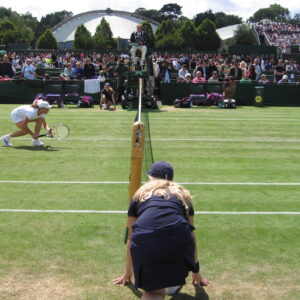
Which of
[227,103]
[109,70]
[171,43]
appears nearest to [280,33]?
[171,43]

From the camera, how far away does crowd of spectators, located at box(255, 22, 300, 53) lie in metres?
84.1

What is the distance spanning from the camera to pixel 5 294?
5.52m

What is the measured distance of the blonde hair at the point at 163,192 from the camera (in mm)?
4793

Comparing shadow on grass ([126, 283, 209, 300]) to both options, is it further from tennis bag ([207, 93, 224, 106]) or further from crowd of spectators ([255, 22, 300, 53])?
crowd of spectators ([255, 22, 300, 53])

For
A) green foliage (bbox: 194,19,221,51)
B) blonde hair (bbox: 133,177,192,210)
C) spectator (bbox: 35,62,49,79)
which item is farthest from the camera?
green foliage (bbox: 194,19,221,51)

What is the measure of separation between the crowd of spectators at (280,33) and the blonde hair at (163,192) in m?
79.2

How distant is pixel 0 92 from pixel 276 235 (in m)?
21.2

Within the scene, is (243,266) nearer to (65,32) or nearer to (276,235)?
(276,235)

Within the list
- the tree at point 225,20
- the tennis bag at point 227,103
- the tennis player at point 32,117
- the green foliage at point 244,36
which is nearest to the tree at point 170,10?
the tree at point 225,20

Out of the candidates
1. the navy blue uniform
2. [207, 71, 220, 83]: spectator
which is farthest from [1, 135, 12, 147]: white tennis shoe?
[207, 71, 220, 83]: spectator

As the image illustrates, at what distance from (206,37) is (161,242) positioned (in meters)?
85.9

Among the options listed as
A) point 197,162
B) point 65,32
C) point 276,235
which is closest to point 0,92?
point 197,162

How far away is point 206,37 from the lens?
87812mm

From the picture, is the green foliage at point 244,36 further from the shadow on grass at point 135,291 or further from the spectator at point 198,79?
the shadow on grass at point 135,291
